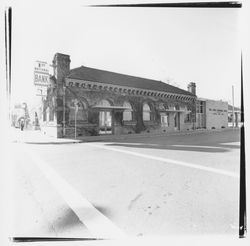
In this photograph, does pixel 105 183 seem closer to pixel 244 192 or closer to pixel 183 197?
pixel 183 197

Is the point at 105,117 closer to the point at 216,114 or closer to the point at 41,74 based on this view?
the point at 41,74

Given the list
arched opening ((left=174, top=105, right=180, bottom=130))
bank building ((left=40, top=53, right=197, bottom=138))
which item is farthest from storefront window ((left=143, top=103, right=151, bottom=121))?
arched opening ((left=174, top=105, right=180, bottom=130))

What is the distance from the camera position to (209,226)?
2770mm

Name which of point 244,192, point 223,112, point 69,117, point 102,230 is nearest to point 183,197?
point 244,192

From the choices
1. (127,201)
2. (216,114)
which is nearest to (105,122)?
(127,201)

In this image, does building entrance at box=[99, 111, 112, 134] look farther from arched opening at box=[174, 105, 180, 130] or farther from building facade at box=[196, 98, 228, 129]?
building facade at box=[196, 98, 228, 129]

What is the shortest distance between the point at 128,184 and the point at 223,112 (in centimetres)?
3326

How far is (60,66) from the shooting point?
635 inches

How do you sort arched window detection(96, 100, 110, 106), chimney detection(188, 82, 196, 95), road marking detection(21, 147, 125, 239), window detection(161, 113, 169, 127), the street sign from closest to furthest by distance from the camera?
road marking detection(21, 147, 125, 239), the street sign, arched window detection(96, 100, 110, 106), window detection(161, 113, 169, 127), chimney detection(188, 82, 196, 95)

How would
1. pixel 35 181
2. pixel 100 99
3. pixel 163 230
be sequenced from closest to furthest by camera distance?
pixel 163 230
pixel 35 181
pixel 100 99

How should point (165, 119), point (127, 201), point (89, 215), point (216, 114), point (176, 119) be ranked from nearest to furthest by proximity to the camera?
point (89, 215) → point (127, 201) → point (165, 119) → point (176, 119) → point (216, 114)

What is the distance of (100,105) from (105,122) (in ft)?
6.02

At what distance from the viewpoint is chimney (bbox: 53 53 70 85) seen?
16.0 metres

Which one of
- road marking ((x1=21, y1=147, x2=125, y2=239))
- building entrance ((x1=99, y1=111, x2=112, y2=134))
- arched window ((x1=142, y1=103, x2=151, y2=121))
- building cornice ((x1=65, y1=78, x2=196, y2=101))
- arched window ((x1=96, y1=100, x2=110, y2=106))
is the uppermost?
building cornice ((x1=65, y1=78, x2=196, y2=101))
